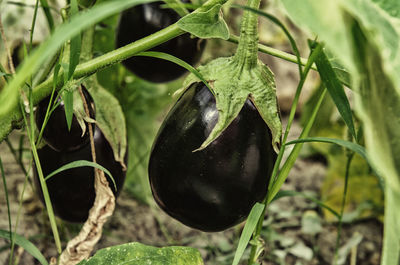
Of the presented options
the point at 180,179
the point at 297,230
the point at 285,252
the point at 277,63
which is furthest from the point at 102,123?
the point at 277,63

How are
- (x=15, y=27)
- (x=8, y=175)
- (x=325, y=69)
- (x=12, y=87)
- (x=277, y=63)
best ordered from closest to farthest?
1. (x=12, y=87)
2. (x=325, y=69)
3. (x=15, y=27)
4. (x=8, y=175)
5. (x=277, y=63)

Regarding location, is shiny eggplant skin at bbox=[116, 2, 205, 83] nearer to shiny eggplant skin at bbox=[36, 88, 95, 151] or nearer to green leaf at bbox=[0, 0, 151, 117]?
shiny eggplant skin at bbox=[36, 88, 95, 151]

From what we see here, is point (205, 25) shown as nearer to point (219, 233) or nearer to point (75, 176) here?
point (75, 176)

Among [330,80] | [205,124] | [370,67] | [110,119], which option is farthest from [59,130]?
[370,67]

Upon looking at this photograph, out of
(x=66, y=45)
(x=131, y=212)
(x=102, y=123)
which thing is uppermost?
(x=66, y=45)

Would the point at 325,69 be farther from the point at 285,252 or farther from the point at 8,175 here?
the point at 8,175

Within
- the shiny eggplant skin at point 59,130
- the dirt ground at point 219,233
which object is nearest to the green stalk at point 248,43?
the shiny eggplant skin at point 59,130
